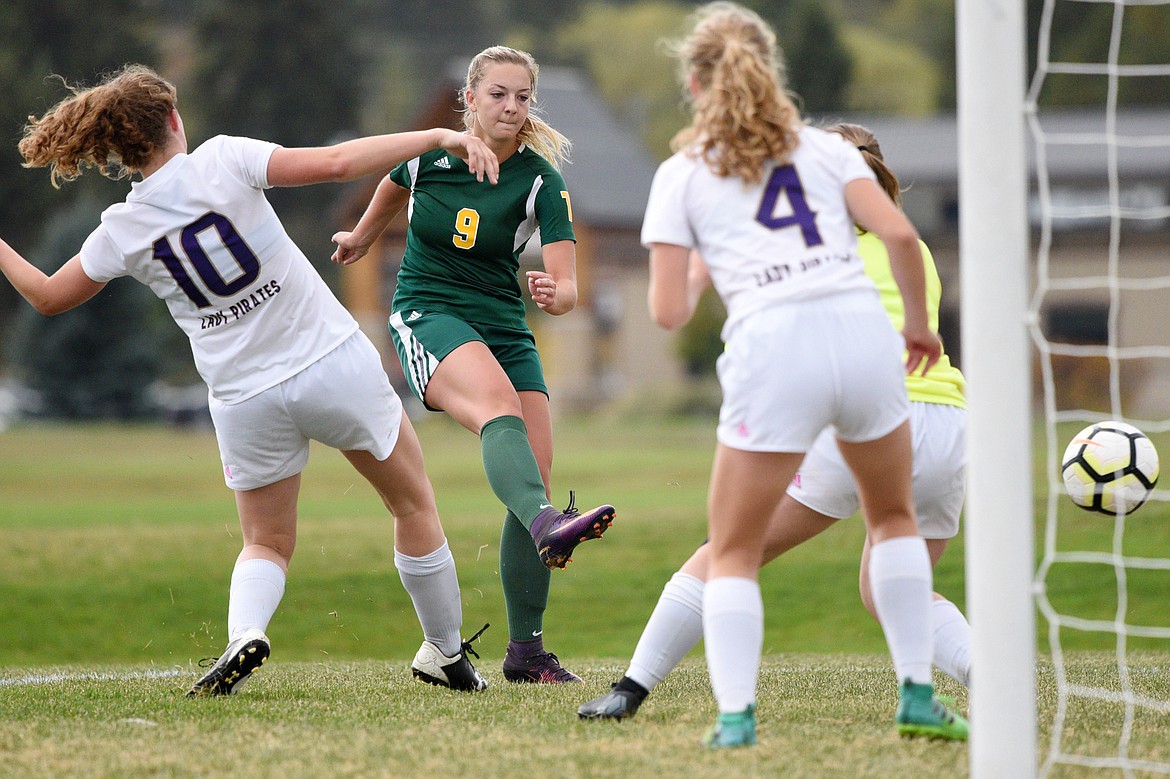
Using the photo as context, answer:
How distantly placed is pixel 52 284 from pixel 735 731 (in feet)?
8.95

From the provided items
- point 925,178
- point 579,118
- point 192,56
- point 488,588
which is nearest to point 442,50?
point 192,56

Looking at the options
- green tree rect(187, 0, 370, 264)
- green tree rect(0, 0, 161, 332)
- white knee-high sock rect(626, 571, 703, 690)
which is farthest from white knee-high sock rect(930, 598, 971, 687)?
green tree rect(187, 0, 370, 264)

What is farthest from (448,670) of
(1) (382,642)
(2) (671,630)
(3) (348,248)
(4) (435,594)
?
(1) (382,642)

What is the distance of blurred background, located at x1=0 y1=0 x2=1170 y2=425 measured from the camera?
36.3 meters

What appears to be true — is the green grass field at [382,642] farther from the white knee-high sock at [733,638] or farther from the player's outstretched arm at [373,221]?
the player's outstretched arm at [373,221]

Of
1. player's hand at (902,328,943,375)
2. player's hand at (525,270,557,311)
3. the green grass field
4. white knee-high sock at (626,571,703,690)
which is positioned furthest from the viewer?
player's hand at (525,270,557,311)

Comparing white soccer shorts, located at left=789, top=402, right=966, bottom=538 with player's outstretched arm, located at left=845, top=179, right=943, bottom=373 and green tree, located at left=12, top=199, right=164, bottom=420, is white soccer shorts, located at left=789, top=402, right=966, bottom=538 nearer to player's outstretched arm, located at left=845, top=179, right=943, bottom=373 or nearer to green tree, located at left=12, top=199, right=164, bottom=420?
player's outstretched arm, located at left=845, top=179, right=943, bottom=373

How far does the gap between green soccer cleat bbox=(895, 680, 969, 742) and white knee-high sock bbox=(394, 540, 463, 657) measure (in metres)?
2.01

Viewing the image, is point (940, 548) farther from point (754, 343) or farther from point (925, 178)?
point (925, 178)

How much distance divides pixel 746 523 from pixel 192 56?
185 feet

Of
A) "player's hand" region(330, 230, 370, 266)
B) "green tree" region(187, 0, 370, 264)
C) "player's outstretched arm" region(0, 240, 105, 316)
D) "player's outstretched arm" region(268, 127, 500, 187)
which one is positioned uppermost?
"green tree" region(187, 0, 370, 264)

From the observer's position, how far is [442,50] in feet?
236

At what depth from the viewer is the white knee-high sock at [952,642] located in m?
4.41

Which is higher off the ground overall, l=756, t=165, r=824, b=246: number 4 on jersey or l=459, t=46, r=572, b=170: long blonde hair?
l=459, t=46, r=572, b=170: long blonde hair
